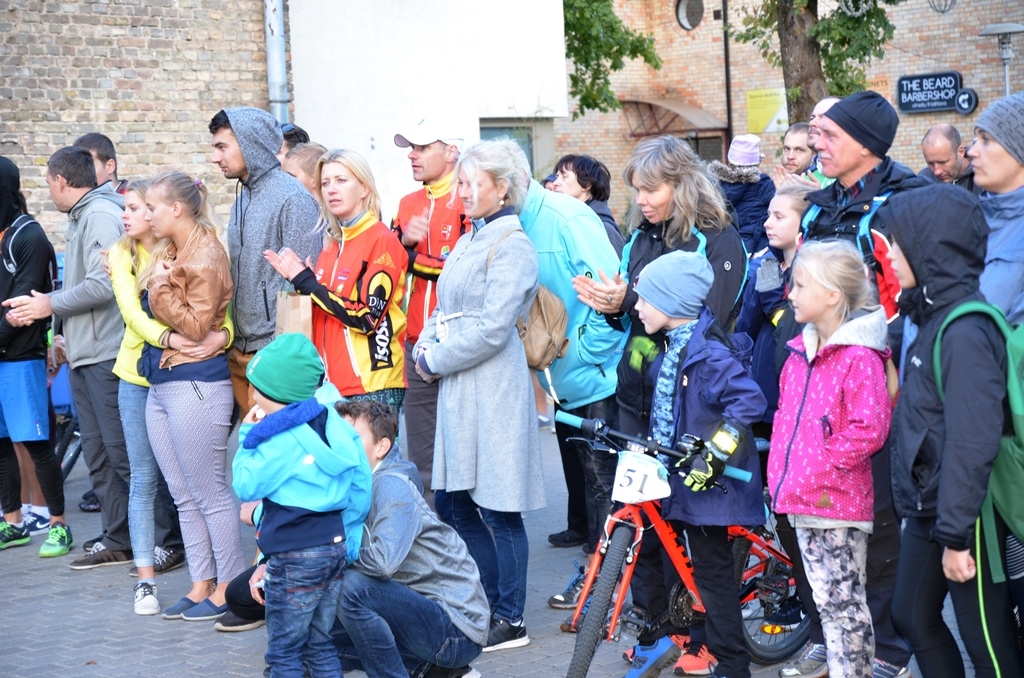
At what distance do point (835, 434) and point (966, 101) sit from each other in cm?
2197

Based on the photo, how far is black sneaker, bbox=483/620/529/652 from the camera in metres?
5.38

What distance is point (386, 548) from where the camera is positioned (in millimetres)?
4574

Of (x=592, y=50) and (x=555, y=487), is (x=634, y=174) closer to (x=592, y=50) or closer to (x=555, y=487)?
(x=555, y=487)

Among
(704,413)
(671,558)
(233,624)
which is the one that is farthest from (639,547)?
(233,624)

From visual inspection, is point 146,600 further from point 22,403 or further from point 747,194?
point 747,194

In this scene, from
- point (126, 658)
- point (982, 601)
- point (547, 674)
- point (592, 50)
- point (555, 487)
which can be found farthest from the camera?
point (592, 50)

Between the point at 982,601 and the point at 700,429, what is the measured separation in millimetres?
1251

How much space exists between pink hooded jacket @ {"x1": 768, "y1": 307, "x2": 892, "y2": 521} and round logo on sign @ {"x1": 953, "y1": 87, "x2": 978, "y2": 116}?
71.2ft

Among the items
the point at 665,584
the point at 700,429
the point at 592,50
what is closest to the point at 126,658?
the point at 665,584

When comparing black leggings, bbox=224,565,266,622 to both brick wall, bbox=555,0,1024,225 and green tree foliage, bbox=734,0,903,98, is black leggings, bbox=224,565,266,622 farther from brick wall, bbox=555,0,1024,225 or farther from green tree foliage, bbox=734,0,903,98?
brick wall, bbox=555,0,1024,225

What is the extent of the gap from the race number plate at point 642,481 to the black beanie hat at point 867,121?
4.80ft

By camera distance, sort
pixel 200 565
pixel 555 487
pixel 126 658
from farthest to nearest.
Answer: pixel 555 487 < pixel 200 565 < pixel 126 658

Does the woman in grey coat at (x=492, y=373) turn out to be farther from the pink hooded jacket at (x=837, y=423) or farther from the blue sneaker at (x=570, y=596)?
the pink hooded jacket at (x=837, y=423)

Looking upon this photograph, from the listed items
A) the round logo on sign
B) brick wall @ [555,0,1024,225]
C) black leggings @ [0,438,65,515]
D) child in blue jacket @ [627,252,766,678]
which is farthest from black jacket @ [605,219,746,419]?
the round logo on sign
